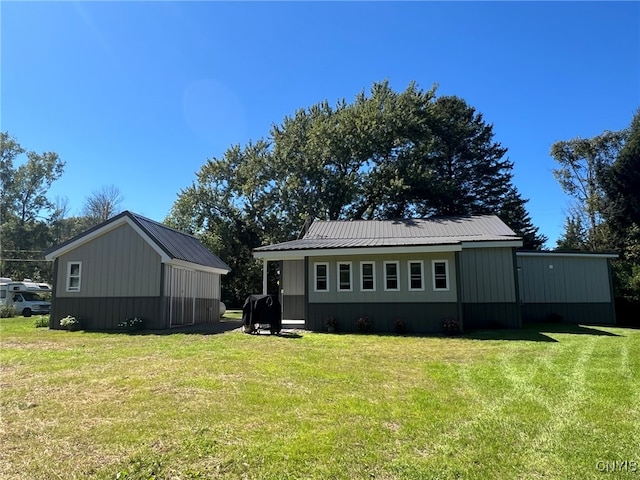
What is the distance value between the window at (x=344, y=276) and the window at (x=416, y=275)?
7.35ft

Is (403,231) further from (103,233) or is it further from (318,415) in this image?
(318,415)

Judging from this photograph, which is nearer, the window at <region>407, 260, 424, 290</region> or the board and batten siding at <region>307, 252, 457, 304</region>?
the board and batten siding at <region>307, 252, 457, 304</region>

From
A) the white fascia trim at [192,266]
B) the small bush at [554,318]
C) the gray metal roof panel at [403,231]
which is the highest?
the gray metal roof panel at [403,231]

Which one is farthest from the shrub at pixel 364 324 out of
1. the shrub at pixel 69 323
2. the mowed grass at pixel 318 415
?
the shrub at pixel 69 323

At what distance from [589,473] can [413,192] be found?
28.9 meters

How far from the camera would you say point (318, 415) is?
5.11 metres

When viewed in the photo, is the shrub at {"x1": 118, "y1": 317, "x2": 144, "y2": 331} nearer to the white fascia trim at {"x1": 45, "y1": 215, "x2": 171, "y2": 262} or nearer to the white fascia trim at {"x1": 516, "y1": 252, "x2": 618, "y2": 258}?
the white fascia trim at {"x1": 45, "y1": 215, "x2": 171, "y2": 262}

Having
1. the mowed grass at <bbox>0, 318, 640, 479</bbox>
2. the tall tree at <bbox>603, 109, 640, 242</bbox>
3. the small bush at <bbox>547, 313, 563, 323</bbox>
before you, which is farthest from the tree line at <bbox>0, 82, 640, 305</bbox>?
the mowed grass at <bbox>0, 318, 640, 479</bbox>

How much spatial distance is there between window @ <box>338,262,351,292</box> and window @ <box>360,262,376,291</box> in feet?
1.61

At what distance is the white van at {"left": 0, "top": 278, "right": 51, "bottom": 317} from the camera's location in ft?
82.9

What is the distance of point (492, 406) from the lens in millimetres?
5445

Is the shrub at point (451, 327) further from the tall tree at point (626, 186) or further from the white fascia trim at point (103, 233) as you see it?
Result: the tall tree at point (626, 186)

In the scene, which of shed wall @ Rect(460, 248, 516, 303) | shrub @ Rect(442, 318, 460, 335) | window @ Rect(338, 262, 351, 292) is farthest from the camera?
shed wall @ Rect(460, 248, 516, 303)

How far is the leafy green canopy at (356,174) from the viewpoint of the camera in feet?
104
